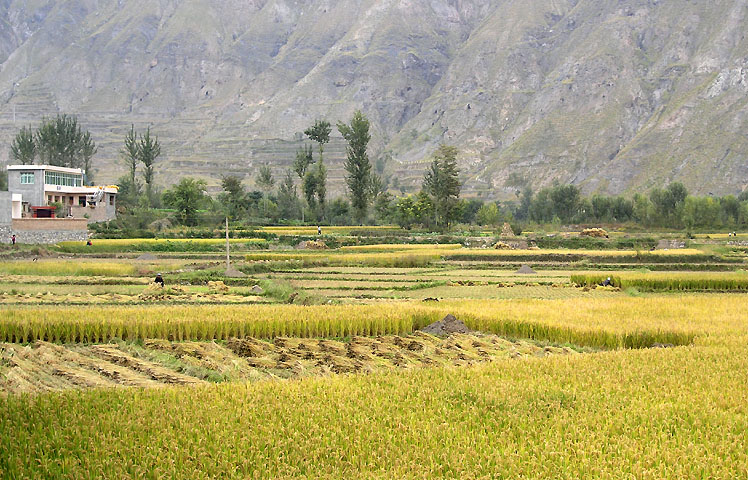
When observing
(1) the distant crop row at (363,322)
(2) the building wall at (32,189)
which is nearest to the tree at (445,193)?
(2) the building wall at (32,189)

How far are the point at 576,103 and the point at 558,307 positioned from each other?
523 feet

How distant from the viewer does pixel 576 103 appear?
6718 inches

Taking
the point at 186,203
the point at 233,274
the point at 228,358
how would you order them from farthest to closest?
the point at 186,203 → the point at 233,274 → the point at 228,358

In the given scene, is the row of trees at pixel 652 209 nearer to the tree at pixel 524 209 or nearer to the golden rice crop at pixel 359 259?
the tree at pixel 524 209

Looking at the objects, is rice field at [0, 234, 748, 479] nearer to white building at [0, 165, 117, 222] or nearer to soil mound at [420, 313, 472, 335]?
soil mound at [420, 313, 472, 335]

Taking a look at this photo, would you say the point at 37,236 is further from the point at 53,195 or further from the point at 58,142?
the point at 58,142

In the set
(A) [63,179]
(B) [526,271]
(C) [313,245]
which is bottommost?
(B) [526,271]

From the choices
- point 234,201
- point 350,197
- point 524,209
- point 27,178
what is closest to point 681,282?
point 350,197

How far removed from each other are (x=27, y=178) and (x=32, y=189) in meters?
1.33

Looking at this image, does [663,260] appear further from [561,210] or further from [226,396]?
[561,210]

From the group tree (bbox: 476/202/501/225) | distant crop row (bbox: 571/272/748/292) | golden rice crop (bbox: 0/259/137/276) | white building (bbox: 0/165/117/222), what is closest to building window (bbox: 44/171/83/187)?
white building (bbox: 0/165/117/222)

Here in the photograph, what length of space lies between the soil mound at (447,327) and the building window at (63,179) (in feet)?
203

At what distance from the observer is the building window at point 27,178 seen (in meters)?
69.6

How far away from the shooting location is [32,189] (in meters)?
69.4
